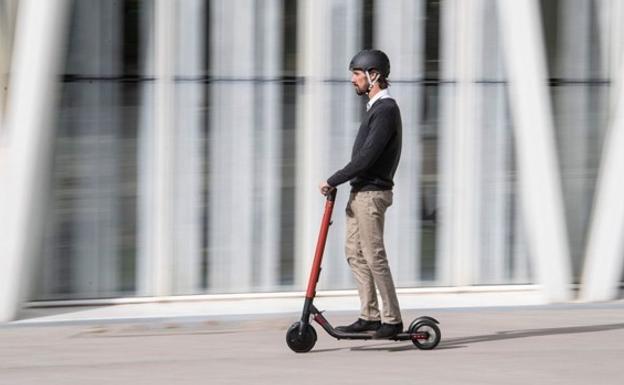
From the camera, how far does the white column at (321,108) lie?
10.2 metres

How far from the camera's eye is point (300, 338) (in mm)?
7973

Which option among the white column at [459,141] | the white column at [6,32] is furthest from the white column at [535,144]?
the white column at [6,32]

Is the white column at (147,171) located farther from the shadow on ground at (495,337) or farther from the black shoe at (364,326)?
the black shoe at (364,326)

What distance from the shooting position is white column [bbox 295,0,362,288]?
33.5ft

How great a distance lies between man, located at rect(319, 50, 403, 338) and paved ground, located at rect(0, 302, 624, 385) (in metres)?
0.32

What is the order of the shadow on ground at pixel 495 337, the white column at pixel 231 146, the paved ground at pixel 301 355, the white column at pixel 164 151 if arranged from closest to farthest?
the paved ground at pixel 301 355, the shadow on ground at pixel 495 337, the white column at pixel 164 151, the white column at pixel 231 146

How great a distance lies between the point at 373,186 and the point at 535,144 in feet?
8.85

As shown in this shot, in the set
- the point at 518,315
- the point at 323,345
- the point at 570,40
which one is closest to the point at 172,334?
the point at 323,345

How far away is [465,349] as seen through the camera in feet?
27.2

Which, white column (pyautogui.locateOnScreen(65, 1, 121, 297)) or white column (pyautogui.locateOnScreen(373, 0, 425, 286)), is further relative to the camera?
white column (pyautogui.locateOnScreen(373, 0, 425, 286))

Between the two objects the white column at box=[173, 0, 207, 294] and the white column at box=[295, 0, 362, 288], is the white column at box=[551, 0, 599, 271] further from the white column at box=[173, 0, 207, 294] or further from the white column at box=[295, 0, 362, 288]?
the white column at box=[173, 0, 207, 294]

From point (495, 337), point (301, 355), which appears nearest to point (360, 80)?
point (301, 355)

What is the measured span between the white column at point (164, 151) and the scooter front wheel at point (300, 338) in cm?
228

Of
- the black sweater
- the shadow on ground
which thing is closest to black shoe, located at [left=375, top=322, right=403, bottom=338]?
the shadow on ground
